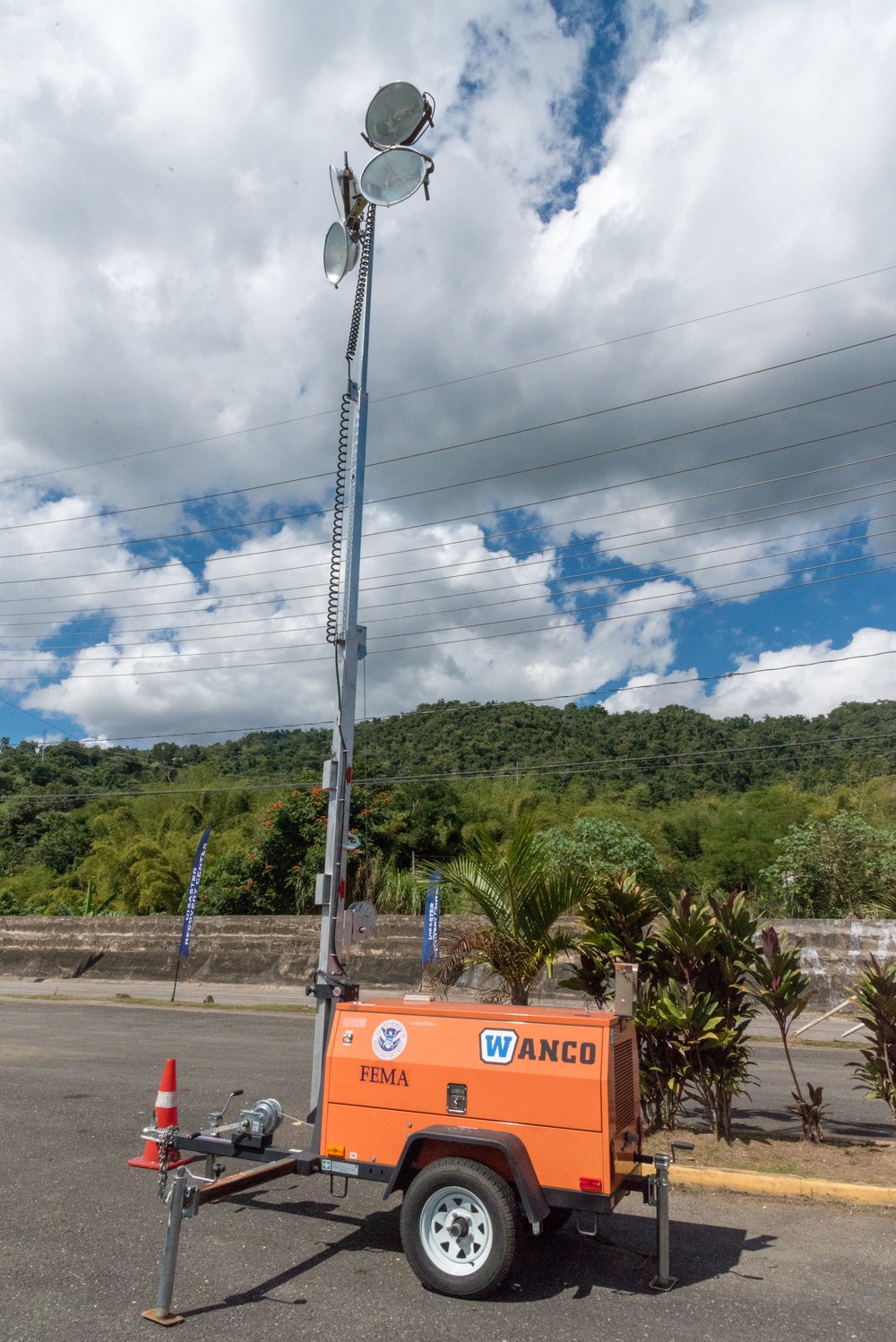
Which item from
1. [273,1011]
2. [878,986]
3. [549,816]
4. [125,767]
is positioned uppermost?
[125,767]

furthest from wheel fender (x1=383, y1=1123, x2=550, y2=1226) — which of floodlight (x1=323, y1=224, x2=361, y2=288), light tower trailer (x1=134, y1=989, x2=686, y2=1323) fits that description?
floodlight (x1=323, y1=224, x2=361, y2=288)

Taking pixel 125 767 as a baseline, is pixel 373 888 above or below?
below

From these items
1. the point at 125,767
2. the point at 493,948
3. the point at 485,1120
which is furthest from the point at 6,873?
the point at 485,1120

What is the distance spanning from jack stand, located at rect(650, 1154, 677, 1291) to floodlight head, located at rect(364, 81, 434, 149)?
877 cm

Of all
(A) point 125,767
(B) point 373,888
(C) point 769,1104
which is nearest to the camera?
A: (C) point 769,1104

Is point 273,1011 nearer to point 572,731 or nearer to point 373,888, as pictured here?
point 373,888

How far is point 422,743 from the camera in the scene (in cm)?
5300

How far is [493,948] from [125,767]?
60.5m

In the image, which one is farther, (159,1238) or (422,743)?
(422,743)

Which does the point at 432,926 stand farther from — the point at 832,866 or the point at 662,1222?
the point at 662,1222

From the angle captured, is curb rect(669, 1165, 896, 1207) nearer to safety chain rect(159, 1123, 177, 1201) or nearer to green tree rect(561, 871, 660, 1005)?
green tree rect(561, 871, 660, 1005)

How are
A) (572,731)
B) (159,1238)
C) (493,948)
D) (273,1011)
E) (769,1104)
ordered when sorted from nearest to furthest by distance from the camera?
(159,1238) < (493,948) < (769,1104) < (273,1011) < (572,731)

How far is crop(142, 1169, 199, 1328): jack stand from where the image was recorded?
432cm

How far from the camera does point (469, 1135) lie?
4.71 meters
